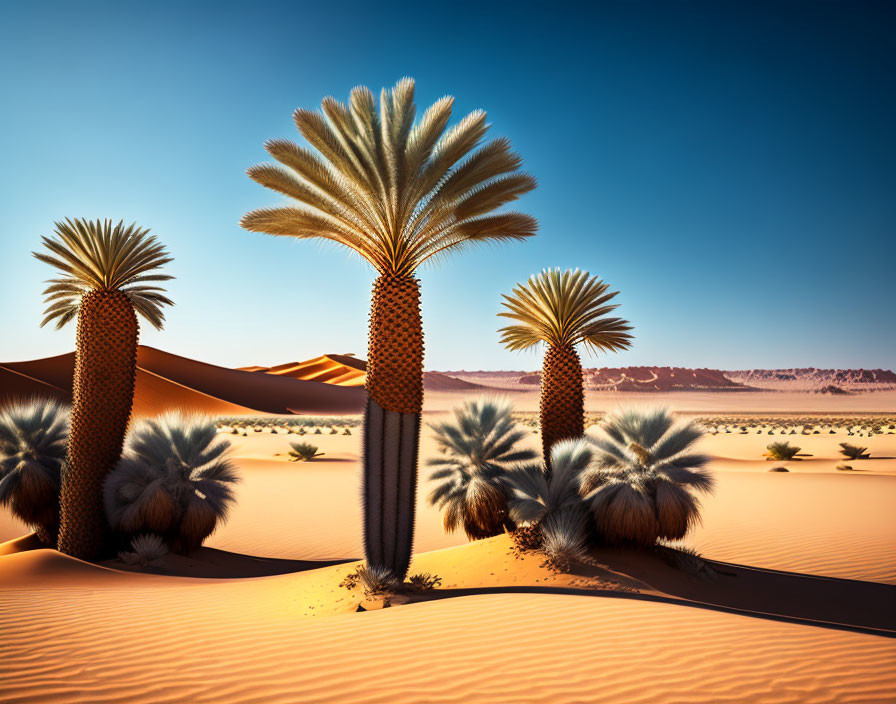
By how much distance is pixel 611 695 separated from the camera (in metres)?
4.06

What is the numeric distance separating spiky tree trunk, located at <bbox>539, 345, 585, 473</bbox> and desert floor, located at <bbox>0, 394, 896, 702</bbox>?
104 inches

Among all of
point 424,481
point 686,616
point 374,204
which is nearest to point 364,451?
point 424,481

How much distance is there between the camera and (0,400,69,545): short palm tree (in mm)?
11766

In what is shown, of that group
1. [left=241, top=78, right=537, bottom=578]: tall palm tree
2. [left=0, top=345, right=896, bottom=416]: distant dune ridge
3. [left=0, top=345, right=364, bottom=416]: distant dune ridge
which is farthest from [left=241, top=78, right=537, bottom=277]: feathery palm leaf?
[left=0, top=345, right=364, bottom=416]: distant dune ridge

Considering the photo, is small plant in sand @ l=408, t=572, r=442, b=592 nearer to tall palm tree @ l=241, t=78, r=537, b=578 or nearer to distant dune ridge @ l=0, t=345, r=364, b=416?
tall palm tree @ l=241, t=78, r=537, b=578

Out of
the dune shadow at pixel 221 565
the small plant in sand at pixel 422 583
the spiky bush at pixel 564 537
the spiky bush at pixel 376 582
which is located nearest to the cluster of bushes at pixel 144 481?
the dune shadow at pixel 221 565

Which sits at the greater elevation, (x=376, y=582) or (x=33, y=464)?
(x=33, y=464)

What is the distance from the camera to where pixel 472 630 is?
17.5 feet

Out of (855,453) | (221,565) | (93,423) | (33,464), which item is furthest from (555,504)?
(855,453)

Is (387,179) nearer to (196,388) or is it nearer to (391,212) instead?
(391,212)

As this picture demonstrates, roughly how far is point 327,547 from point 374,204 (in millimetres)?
9052

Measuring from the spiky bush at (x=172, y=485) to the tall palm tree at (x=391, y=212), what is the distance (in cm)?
467

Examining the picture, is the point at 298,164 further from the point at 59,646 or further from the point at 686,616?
the point at 686,616

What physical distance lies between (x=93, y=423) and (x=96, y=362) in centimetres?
126
